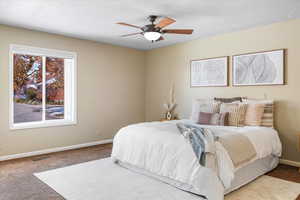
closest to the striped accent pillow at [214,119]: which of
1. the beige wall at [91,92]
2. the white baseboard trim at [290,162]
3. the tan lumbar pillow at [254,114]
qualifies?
the tan lumbar pillow at [254,114]

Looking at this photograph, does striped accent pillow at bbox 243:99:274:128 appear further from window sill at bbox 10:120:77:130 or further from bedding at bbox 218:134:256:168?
window sill at bbox 10:120:77:130

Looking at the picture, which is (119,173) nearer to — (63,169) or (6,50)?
(63,169)

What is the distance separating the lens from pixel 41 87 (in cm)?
480

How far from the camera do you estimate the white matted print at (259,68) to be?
400cm

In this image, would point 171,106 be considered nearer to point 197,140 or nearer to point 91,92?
point 91,92

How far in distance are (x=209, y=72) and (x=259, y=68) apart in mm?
1084

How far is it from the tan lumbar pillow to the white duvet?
0.23 metres

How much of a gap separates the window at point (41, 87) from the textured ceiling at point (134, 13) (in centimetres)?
58

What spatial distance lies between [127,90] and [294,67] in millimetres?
3908

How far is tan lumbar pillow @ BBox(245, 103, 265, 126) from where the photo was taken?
3.85 m

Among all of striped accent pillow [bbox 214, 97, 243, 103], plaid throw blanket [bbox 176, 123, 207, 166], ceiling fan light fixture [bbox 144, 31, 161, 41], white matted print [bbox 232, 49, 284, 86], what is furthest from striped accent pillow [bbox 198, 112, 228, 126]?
ceiling fan light fixture [bbox 144, 31, 161, 41]

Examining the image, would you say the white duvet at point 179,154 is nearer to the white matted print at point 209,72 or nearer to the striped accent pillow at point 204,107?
the striped accent pillow at point 204,107

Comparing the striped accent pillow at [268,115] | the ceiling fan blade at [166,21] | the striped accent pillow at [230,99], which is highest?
the ceiling fan blade at [166,21]

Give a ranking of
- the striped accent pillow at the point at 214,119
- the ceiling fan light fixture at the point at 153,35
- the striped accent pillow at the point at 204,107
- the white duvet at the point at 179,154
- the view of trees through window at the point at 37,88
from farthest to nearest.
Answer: the view of trees through window at the point at 37,88 → the striped accent pillow at the point at 204,107 → the striped accent pillow at the point at 214,119 → the ceiling fan light fixture at the point at 153,35 → the white duvet at the point at 179,154
